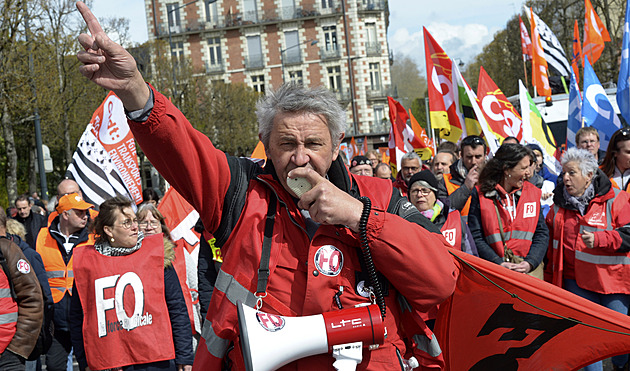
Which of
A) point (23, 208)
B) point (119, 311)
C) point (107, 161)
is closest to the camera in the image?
point (119, 311)

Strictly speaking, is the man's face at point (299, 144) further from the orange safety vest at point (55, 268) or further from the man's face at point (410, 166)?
the man's face at point (410, 166)

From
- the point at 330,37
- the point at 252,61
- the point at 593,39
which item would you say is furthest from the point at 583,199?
the point at 252,61

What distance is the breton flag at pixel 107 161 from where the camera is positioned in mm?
8180

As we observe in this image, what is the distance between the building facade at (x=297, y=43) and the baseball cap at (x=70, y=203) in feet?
175

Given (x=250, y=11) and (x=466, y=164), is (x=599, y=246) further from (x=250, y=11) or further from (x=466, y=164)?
(x=250, y=11)

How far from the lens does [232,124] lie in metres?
46.3

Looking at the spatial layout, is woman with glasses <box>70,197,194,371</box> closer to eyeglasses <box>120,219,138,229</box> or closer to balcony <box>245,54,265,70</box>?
eyeglasses <box>120,219,138,229</box>

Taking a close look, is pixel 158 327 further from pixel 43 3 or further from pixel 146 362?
pixel 43 3

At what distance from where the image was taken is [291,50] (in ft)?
206

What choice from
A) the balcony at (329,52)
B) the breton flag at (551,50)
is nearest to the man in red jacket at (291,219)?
the breton flag at (551,50)

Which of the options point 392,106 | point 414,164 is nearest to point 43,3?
point 392,106

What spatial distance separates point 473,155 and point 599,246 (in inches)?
84.1

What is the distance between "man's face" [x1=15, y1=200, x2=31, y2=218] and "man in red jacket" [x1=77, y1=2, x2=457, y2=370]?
1007cm

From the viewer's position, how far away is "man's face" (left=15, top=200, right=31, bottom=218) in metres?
11.5
